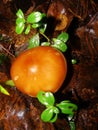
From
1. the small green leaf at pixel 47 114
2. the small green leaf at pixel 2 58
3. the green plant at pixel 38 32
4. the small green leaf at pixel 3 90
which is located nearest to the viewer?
the small green leaf at pixel 47 114

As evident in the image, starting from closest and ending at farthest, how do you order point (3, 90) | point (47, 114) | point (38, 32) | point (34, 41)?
point (47, 114) → point (3, 90) → point (34, 41) → point (38, 32)

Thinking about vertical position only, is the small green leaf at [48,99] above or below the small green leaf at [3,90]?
below

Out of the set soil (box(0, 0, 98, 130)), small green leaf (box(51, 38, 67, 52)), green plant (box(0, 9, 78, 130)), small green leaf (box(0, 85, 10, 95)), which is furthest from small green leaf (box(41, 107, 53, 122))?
small green leaf (box(51, 38, 67, 52))

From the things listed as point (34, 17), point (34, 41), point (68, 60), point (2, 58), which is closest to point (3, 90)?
point (2, 58)

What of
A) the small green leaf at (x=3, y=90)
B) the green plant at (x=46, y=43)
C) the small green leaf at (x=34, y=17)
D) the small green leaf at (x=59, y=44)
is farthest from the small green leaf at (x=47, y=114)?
the small green leaf at (x=34, y=17)

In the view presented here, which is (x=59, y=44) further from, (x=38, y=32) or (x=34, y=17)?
(x=34, y=17)

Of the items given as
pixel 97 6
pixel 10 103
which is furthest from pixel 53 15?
pixel 10 103

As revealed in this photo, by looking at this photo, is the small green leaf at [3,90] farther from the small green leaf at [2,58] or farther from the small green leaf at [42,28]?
the small green leaf at [42,28]

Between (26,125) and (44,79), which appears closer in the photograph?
(44,79)

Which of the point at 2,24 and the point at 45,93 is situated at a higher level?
the point at 2,24

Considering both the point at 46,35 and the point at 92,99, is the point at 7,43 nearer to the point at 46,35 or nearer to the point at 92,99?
the point at 46,35

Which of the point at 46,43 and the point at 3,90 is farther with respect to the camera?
the point at 46,43
